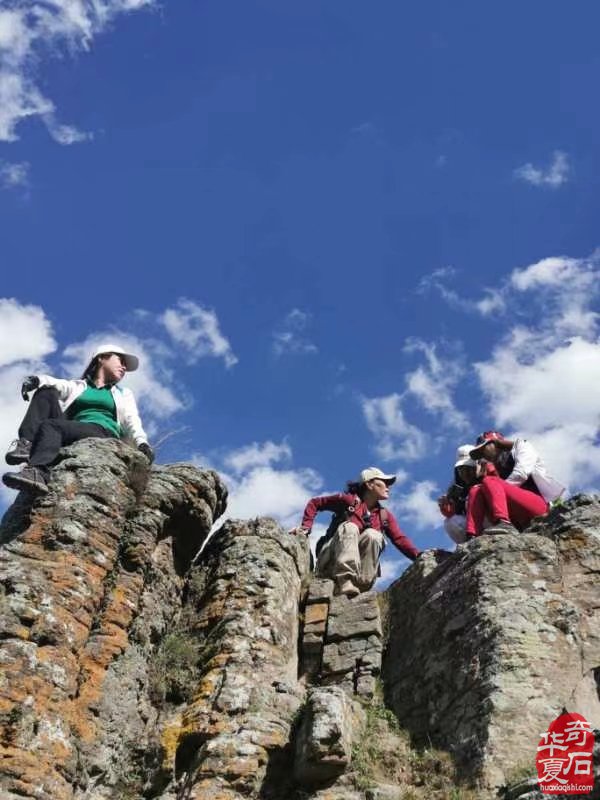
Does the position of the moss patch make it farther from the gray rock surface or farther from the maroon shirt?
Result: the maroon shirt

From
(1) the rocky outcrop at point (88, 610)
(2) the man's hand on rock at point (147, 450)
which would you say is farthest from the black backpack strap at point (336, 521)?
(2) the man's hand on rock at point (147, 450)

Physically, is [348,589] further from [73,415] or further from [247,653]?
[73,415]

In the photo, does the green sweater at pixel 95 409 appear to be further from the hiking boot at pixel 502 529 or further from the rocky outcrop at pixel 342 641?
the hiking boot at pixel 502 529

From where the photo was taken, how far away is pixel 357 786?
27.6ft

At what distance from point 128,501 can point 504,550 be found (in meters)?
4.91

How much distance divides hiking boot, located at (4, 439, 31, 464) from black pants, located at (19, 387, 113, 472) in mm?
86

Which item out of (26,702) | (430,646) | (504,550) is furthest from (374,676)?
(26,702)

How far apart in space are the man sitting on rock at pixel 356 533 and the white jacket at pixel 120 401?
9.78ft

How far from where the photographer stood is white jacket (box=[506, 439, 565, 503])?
12656 mm

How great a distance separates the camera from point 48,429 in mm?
10969

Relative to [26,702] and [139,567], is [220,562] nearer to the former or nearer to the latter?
[139,567]

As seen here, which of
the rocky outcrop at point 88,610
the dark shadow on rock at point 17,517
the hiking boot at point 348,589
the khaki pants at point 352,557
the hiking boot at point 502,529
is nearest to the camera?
the rocky outcrop at point 88,610

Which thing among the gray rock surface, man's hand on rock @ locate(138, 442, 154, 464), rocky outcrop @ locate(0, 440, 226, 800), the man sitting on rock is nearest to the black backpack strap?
the man sitting on rock

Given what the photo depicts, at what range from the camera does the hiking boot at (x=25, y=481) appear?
985 centimetres
